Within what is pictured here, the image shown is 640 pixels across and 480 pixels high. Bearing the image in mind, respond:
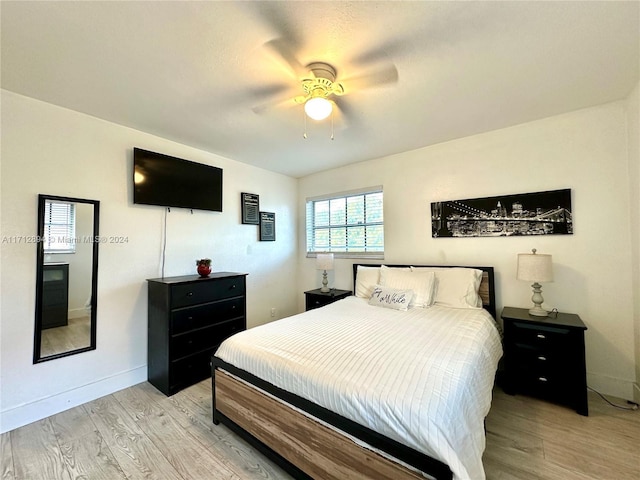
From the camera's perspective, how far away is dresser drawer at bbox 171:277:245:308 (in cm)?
252

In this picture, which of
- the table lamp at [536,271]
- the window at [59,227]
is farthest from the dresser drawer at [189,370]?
the table lamp at [536,271]

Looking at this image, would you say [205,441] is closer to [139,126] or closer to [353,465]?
[353,465]

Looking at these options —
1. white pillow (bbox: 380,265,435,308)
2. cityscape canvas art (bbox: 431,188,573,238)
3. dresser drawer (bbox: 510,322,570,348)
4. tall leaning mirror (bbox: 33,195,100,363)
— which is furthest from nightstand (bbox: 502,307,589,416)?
tall leaning mirror (bbox: 33,195,100,363)

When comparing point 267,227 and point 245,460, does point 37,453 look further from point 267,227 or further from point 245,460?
point 267,227

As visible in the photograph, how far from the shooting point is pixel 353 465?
1248 mm

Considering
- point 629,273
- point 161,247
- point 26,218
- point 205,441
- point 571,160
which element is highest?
point 571,160

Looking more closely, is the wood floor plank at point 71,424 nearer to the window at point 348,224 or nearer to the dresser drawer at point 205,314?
the dresser drawer at point 205,314

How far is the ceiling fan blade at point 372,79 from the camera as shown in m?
1.83

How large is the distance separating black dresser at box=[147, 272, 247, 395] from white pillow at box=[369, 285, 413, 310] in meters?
1.63

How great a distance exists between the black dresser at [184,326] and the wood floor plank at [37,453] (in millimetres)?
759

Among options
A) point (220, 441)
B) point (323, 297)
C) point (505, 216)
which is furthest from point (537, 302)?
point (220, 441)

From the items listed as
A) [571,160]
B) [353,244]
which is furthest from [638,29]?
[353,244]

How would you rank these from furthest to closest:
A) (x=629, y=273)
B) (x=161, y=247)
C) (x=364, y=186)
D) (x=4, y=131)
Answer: (x=364, y=186), (x=161, y=247), (x=629, y=273), (x=4, y=131)

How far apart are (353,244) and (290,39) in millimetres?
2896
